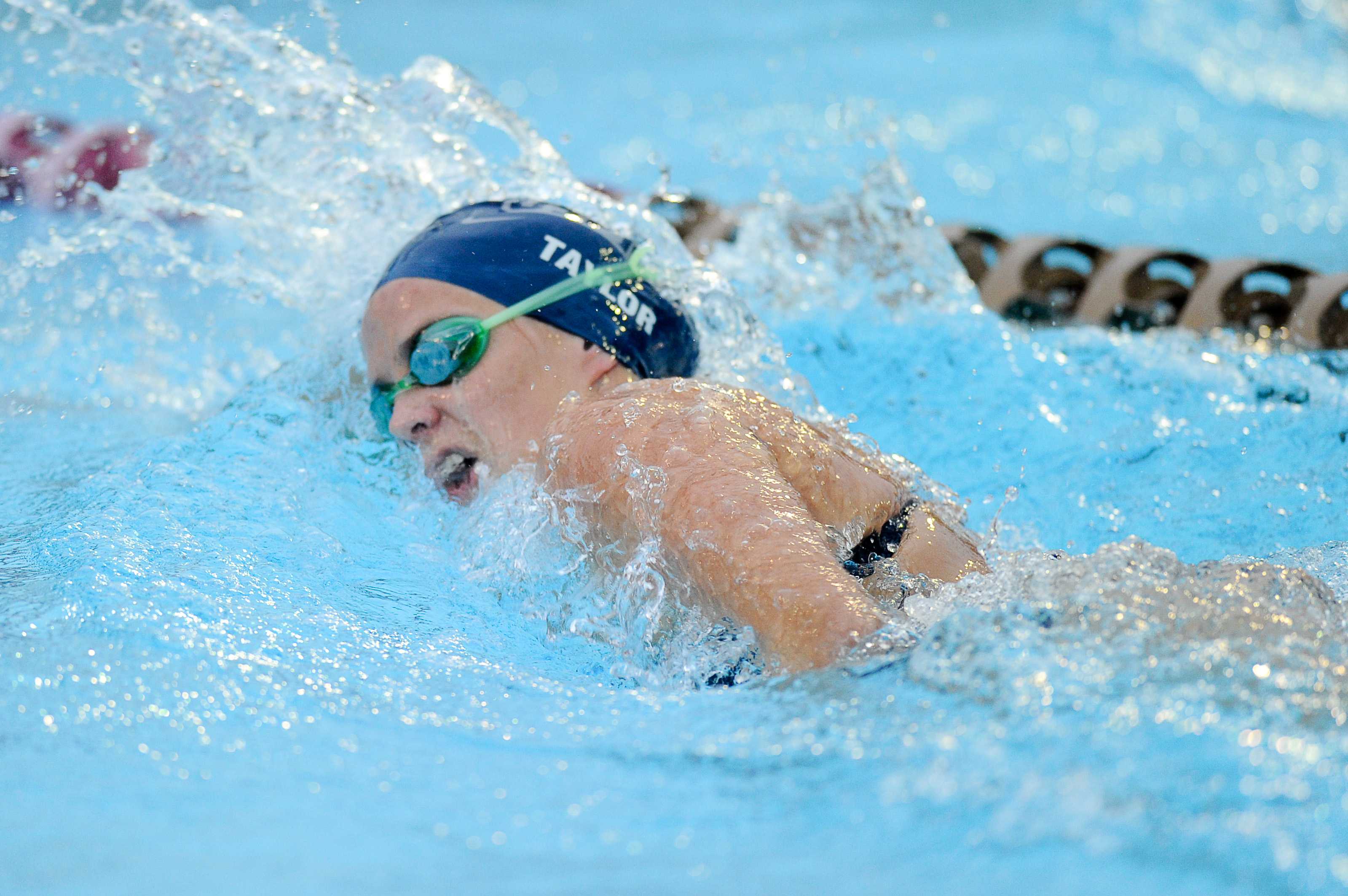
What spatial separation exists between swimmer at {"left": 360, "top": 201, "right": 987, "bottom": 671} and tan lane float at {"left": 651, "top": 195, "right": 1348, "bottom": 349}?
40.3 inches

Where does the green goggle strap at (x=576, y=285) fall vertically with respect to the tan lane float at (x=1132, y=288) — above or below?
above

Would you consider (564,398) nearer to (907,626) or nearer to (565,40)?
(907,626)

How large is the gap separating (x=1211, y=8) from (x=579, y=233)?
6823mm

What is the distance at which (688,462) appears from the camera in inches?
56.6

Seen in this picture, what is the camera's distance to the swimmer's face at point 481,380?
1861 millimetres

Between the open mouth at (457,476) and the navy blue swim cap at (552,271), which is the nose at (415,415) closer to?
the open mouth at (457,476)

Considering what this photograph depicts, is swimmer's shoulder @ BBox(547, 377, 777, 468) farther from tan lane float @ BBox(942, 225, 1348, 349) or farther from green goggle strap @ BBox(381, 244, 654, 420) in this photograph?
tan lane float @ BBox(942, 225, 1348, 349)

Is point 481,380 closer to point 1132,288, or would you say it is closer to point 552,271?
point 552,271

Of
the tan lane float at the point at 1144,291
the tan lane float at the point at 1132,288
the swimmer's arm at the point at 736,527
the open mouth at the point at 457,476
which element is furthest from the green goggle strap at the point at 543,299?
the tan lane float at the point at 1144,291

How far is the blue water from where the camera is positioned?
0.99 metres

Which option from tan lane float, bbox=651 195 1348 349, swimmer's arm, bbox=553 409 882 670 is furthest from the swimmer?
tan lane float, bbox=651 195 1348 349

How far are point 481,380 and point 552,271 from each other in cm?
22

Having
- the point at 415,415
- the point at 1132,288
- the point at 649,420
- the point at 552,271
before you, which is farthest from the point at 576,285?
the point at 1132,288

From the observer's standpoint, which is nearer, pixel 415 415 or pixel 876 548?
pixel 876 548
